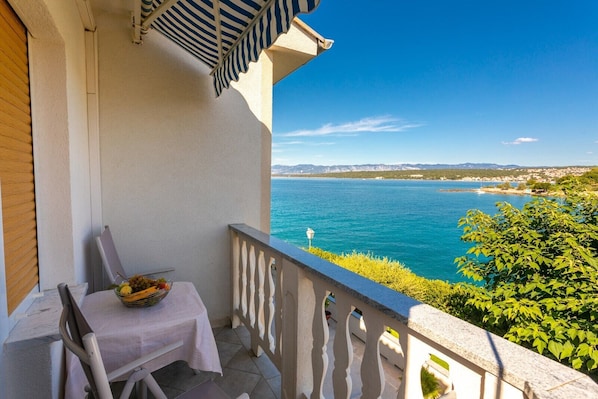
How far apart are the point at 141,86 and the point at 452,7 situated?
3580cm

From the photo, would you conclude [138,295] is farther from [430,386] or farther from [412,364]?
[430,386]

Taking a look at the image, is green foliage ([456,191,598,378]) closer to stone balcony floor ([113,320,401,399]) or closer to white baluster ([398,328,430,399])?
stone balcony floor ([113,320,401,399])

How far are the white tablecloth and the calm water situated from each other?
26.4 meters

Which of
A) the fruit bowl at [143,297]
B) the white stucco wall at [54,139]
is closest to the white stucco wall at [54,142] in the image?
the white stucco wall at [54,139]

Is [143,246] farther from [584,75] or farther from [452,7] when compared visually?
[584,75]

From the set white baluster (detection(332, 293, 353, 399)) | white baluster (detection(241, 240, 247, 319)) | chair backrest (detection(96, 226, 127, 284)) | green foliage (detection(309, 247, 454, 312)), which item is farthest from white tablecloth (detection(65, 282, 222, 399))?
green foliage (detection(309, 247, 454, 312))

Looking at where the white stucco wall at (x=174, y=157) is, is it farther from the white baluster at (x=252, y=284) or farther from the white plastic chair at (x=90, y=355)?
the white plastic chair at (x=90, y=355)

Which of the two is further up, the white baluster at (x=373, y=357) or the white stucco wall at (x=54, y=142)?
the white stucco wall at (x=54, y=142)

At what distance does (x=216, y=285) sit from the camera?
3.87m

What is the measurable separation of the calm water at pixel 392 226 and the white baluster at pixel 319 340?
26025mm

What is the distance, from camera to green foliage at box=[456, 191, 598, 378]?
5.96 m

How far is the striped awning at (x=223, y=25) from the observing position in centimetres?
175

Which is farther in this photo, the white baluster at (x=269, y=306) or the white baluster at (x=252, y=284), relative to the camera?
the white baluster at (x=252, y=284)

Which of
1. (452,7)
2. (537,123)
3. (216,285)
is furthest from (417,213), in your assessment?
(216,285)
